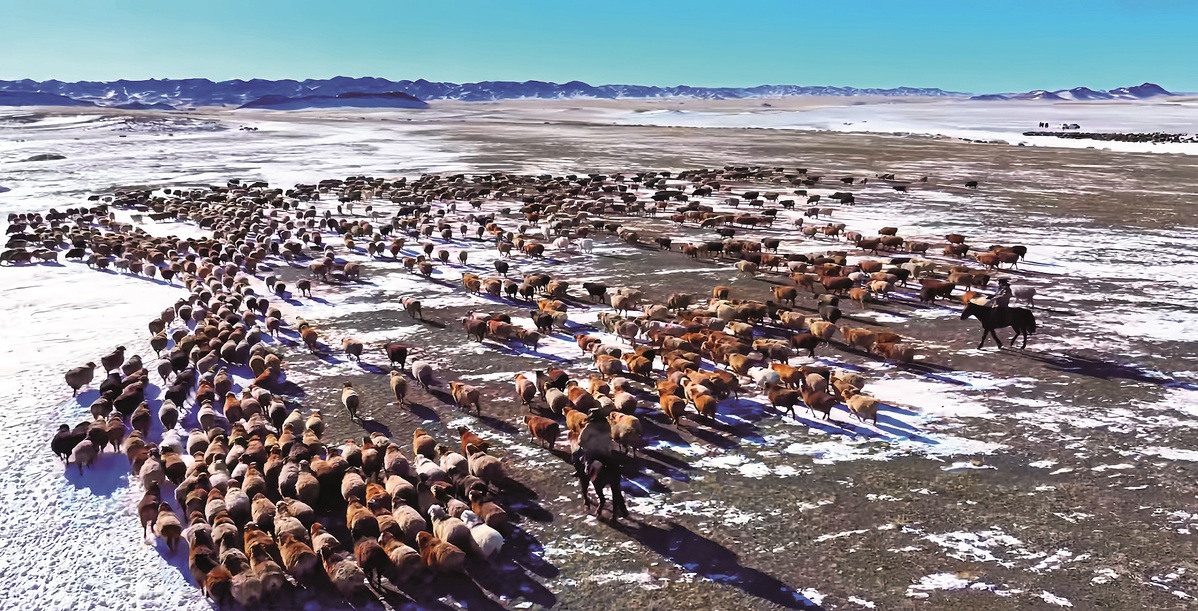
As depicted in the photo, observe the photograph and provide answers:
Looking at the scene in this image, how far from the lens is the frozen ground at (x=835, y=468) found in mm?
8336

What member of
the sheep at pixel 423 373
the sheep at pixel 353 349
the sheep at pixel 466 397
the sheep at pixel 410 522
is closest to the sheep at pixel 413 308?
the sheep at pixel 353 349

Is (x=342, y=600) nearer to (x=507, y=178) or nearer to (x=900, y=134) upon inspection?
(x=507, y=178)

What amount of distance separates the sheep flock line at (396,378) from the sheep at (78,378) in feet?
0.16

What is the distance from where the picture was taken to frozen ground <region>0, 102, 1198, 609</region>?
27.3 feet

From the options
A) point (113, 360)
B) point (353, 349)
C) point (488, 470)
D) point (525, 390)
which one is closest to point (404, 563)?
point (488, 470)

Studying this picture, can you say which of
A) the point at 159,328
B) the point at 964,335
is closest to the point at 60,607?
the point at 159,328

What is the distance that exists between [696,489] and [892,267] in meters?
15.0

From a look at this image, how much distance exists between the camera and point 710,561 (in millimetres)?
8672

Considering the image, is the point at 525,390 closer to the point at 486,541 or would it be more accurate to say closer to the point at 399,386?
the point at 399,386

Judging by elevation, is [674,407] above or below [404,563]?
above

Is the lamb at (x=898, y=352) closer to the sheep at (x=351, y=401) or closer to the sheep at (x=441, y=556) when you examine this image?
the sheep at (x=441, y=556)

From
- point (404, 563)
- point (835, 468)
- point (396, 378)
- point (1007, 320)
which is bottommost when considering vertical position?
point (404, 563)

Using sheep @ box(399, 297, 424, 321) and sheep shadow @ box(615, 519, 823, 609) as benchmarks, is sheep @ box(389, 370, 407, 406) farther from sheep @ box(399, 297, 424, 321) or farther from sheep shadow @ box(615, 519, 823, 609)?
sheep shadow @ box(615, 519, 823, 609)

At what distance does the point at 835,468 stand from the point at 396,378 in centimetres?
783
